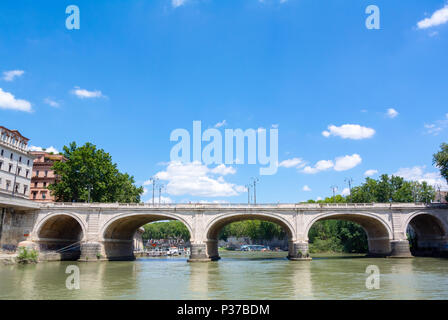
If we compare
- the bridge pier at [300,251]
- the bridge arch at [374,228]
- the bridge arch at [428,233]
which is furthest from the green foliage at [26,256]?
the bridge arch at [428,233]

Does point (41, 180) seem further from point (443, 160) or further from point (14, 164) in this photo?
point (443, 160)

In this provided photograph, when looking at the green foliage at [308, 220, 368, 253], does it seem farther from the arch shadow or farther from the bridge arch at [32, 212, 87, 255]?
the arch shadow

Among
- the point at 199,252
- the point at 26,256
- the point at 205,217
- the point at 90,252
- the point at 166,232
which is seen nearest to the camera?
the point at 26,256

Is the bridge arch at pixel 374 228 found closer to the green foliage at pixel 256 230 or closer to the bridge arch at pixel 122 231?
→ the bridge arch at pixel 122 231

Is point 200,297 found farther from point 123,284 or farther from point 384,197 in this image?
point 384,197

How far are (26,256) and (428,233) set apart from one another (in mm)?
51345

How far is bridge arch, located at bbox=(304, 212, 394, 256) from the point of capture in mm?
43000

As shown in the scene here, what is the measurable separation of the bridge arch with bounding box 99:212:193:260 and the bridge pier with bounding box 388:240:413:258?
25643 millimetres

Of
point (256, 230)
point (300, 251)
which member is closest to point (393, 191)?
point (300, 251)

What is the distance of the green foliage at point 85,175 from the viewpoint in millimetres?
47312

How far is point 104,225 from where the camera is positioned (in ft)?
136

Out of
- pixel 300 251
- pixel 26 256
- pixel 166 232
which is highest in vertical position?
pixel 166 232

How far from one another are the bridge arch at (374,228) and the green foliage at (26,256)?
3129 centimetres

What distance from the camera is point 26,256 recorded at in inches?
1385
